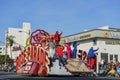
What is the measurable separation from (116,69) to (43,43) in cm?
1049

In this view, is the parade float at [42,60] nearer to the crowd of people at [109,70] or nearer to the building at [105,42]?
the crowd of people at [109,70]

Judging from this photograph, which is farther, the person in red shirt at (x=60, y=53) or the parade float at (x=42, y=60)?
the person in red shirt at (x=60, y=53)

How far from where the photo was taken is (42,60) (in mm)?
34781

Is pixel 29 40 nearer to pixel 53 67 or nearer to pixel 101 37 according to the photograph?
pixel 53 67

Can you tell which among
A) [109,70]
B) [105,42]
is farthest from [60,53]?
[105,42]

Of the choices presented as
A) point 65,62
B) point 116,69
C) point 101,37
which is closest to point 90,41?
point 101,37

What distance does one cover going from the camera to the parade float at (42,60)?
34656mm

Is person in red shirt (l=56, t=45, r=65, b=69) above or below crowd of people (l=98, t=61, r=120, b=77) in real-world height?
above

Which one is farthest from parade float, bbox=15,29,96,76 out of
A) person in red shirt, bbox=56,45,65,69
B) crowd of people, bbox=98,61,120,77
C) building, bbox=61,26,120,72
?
building, bbox=61,26,120,72

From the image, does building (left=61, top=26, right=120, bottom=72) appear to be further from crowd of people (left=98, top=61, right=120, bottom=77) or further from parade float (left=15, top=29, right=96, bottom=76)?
parade float (left=15, top=29, right=96, bottom=76)

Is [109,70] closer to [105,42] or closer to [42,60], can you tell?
[42,60]

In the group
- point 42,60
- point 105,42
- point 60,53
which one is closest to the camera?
point 42,60

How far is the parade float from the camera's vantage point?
34.7 metres

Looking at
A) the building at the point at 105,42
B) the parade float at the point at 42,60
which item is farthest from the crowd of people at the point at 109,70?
the building at the point at 105,42
